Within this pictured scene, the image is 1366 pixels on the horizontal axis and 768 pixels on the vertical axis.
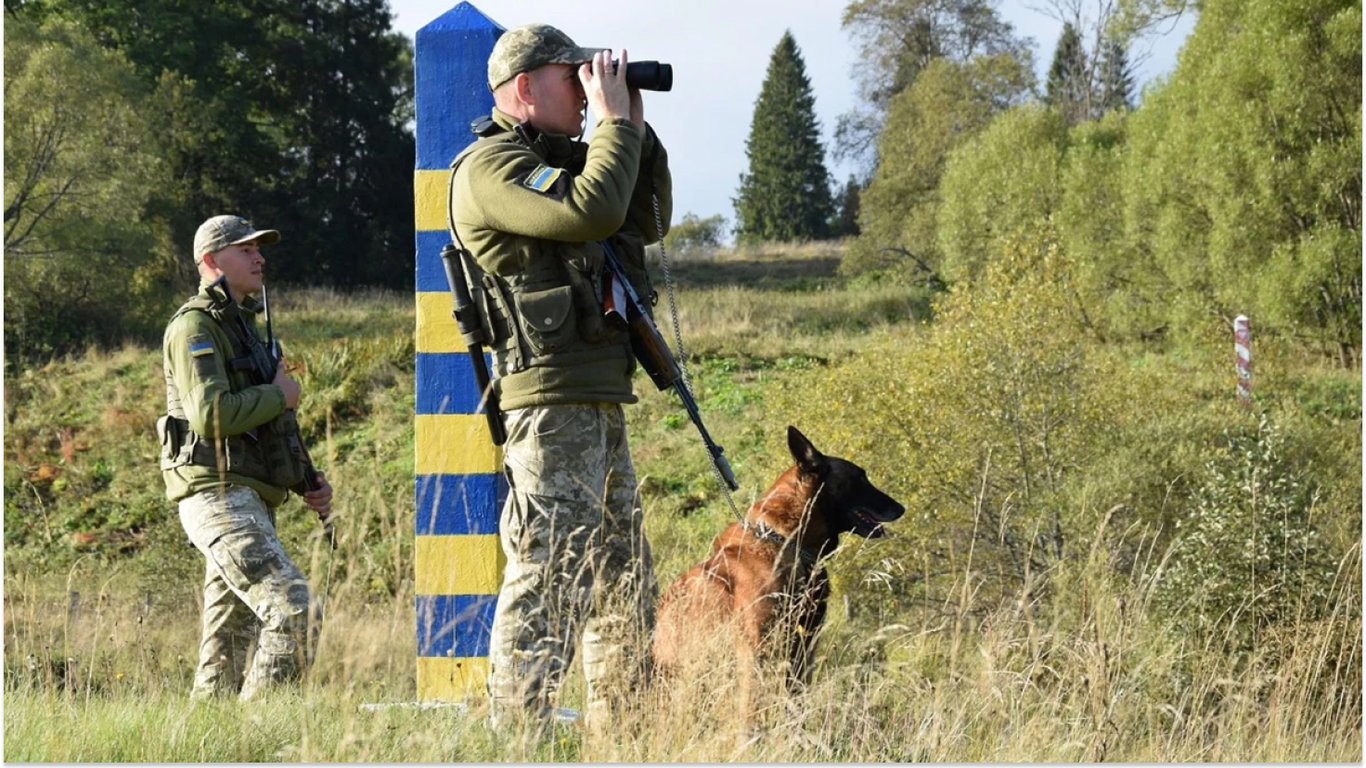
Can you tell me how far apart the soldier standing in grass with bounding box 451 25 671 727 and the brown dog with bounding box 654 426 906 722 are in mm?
265

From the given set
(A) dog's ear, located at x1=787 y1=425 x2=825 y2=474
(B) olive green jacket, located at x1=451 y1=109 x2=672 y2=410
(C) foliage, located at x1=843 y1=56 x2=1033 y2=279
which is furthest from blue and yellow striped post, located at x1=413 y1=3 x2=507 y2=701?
(C) foliage, located at x1=843 y1=56 x2=1033 y2=279

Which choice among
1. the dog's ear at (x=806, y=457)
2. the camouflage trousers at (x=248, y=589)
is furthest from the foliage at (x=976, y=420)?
the camouflage trousers at (x=248, y=589)

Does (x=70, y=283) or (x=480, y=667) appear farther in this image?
(x=70, y=283)

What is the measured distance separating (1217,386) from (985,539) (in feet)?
17.9

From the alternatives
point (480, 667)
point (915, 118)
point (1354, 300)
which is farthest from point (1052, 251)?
point (915, 118)

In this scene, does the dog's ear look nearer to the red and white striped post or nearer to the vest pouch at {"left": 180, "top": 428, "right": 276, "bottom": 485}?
the vest pouch at {"left": 180, "top": 428, "right": 276, "bottom": 485}

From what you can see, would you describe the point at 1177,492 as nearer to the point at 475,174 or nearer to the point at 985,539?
the point at 985,539

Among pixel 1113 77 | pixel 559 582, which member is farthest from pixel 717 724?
pixel 1113 77

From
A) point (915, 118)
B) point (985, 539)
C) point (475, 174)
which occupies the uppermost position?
point (915, 118)

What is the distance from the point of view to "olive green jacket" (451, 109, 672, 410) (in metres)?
3.54

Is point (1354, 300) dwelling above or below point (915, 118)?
below

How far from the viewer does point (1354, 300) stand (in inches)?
755

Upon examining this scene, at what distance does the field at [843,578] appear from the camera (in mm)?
3525

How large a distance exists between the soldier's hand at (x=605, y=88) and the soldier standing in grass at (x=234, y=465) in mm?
1453
